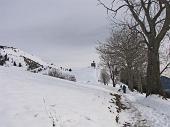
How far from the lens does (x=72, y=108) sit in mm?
13328

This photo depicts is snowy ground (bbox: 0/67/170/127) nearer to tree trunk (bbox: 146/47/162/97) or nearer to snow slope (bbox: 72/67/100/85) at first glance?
tree trunk (bbox: 146/47/162/97)

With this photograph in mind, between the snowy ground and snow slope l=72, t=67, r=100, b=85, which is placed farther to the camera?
snow slope l=72, t=67, r=100, b=85

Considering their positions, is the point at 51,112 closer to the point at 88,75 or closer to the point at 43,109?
the point at 43,109

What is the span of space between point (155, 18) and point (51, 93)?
1446 centimetres

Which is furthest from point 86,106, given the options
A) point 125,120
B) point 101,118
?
point 125,120

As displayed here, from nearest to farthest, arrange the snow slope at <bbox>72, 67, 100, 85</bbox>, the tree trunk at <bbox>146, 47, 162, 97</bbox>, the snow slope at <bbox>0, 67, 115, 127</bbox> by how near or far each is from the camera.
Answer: the snow slope at <bbox>0, 67, 115, 127</bbox> < the tree trunk at <bbox>146, 47, 162, 97</bbox> < the snow slope at <bbox>72, 67, 100, 85</bbox>

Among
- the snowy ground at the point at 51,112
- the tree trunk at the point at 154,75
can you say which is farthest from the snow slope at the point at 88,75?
the snowy ground at the point at 51,112

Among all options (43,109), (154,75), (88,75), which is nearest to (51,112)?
(43,109)

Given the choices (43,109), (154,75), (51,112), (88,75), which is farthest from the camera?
→ (88,75)

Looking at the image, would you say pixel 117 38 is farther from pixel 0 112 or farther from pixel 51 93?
pixel 0 112

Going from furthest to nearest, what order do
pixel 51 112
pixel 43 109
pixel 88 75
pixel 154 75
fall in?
pixel 88 75 < pixel 154 75 < pixel 43 109 < pixel 51 112

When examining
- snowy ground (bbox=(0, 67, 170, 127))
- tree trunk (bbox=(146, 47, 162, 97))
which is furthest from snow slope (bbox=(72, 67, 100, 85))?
snowy ground (bbox=(0, 67, 170, 127))

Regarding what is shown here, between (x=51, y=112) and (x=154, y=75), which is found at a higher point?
(x=154, y=75)

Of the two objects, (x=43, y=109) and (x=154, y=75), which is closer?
(x=43, y=109)
